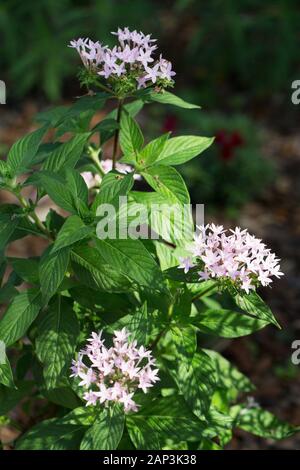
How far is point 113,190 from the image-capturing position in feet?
4.99

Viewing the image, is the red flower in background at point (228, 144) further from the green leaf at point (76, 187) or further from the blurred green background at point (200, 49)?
the green leaf at point (76, 187)

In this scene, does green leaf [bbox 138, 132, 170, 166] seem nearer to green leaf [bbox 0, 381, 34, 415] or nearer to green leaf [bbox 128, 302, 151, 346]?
green leaf [bbox 128, 302, 151, 346]

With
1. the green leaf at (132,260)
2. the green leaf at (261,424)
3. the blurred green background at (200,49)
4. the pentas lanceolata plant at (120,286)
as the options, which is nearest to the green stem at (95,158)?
the pentas lanceolata plant at (120,286)

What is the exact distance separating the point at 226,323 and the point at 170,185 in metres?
0.36

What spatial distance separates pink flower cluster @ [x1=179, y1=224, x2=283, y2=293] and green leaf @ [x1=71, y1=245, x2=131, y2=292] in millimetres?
144

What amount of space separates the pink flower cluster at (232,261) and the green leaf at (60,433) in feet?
1.52

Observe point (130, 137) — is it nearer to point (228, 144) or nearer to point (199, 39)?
point (228, 144)

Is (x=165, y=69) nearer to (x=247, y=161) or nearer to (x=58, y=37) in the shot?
(x=247, y=161)

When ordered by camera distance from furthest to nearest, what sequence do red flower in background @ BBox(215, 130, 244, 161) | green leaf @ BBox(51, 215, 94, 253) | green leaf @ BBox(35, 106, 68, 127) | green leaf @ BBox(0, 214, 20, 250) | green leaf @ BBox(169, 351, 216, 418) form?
red flower in background @ BBox(215, 130, 244, 161) < green leaf @ BBox(35, 106, 68, 127) < green leaf @ BBox(169, 351, 216, 418) < green leaf @ BBox(0, 214, 20, 250) < green leaf @ BBox(51, 215, 94, 253)

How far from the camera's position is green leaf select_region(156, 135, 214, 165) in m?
1.70

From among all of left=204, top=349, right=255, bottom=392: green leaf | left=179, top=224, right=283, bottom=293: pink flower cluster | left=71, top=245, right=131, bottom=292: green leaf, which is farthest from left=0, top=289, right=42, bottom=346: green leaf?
left=204, top=349, right=255, bottom=392: green leaf

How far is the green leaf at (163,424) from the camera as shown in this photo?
1647 mm

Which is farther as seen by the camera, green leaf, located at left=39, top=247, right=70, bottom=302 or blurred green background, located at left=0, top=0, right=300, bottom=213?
blurred green background, located at left=0, top=0, right=300, bottom=213
